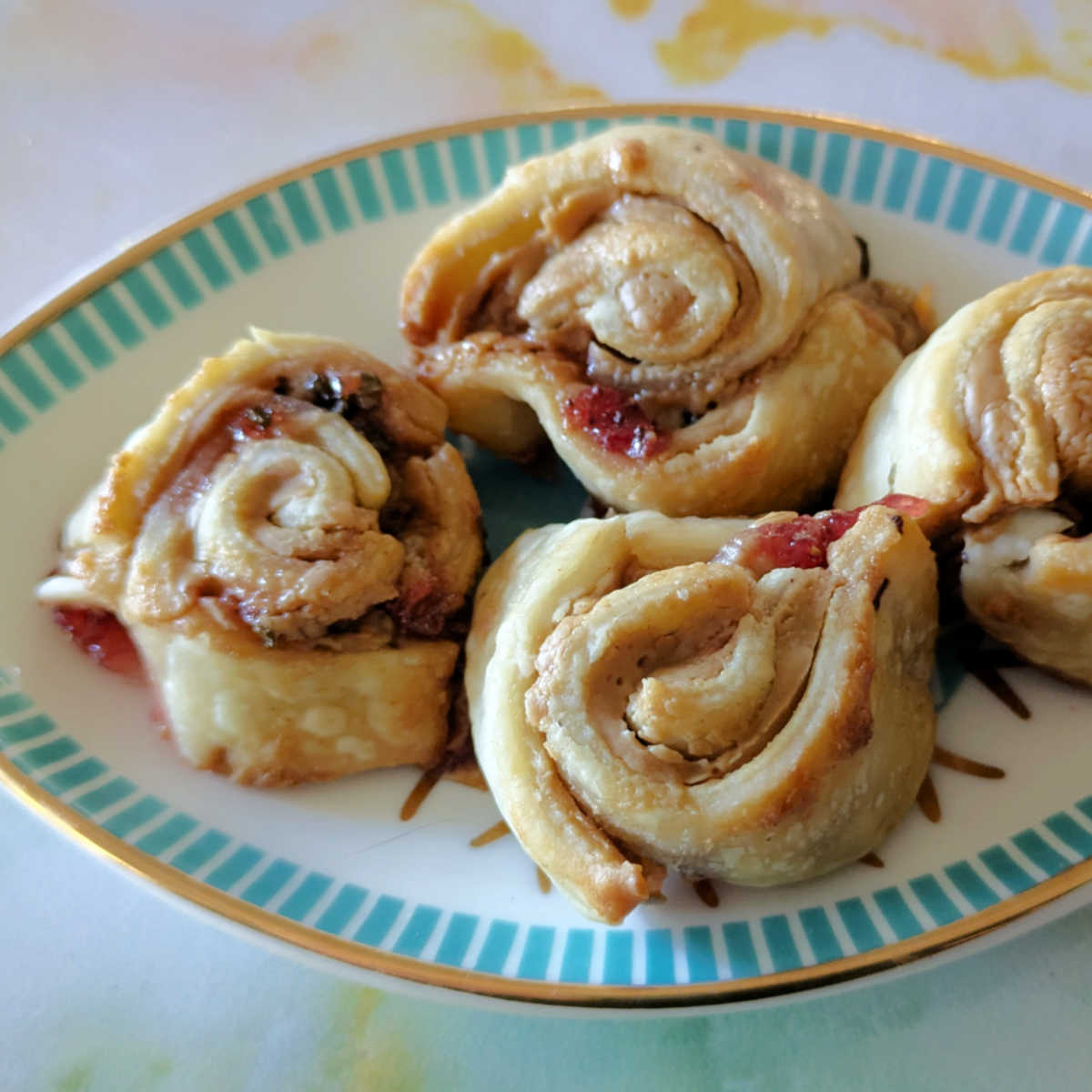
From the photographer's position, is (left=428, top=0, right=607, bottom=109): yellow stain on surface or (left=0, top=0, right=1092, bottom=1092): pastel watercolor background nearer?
(left=0, top=0, right=1092, bottom=1092): pastel watercolor background

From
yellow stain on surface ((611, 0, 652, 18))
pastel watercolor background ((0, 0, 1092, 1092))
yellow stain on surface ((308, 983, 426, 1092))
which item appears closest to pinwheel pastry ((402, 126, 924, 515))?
pastel watercolor background ((0, 0, 1092, 1092))

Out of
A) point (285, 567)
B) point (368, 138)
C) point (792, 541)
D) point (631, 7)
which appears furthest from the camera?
point (631, 7)

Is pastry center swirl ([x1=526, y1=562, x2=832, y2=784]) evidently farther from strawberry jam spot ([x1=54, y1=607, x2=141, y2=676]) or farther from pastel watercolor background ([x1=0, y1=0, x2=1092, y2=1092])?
strawberry jam spot ([x1=54, y1=607, x2=141, y2=676])

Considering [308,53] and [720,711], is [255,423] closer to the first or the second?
[720,711]

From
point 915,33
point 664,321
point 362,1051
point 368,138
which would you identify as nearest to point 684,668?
point 664,321

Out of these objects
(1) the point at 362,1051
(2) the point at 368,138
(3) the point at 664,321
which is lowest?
(1) the point at 362,1051

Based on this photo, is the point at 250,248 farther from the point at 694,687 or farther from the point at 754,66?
the point at 754,66

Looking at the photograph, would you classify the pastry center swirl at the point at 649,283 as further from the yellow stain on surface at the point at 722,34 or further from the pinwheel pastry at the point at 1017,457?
the yellow stain on surface at the point at 722,34

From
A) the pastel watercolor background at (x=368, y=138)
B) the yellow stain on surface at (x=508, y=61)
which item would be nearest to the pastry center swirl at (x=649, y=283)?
the pastel watercolor background at (x=368, y=138)
